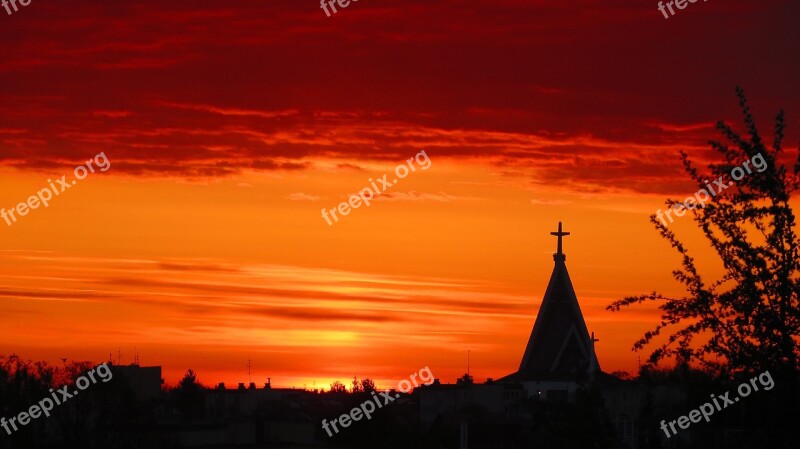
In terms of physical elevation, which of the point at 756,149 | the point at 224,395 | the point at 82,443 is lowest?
the point at 756,149

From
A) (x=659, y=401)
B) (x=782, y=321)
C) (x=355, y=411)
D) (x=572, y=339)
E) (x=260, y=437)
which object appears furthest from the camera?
(x=572, y=339)

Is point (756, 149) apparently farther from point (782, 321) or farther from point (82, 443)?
point (82, 443)

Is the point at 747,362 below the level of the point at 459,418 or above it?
below

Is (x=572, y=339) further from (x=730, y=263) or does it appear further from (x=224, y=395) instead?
(x=730, y=263)

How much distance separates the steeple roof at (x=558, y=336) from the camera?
16325cm

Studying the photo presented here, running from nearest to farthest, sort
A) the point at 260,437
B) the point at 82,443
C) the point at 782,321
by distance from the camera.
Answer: the point at 782,321
the point at 82,443
the point at 260,437

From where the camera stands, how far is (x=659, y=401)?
97.7 m

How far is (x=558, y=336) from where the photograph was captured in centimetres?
16800

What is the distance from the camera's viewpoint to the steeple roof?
163250 mm

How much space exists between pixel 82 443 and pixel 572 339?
97.4 meters

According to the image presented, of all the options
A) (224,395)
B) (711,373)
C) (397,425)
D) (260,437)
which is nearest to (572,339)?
(224,395)

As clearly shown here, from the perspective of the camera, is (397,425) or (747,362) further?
(397,425)

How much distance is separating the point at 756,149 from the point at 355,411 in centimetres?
9530

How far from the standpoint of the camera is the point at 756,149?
19625 millimetres
